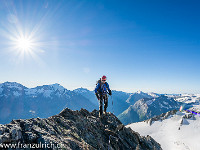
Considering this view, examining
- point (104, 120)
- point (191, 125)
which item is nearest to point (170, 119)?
point (191, 125)

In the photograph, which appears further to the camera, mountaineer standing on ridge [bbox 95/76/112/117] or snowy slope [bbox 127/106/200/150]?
snowy slope [bbox 127/106/200/150]

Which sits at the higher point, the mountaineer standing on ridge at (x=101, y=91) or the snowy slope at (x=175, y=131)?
→ the mountaineer standing on ridge at (x=101, y=91)

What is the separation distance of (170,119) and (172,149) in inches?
2666

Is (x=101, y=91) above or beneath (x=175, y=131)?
above

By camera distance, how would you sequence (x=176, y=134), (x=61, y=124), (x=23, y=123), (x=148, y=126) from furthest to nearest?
(x=148, y=126) → (x=176, y=134) → (x=61, y=124) → (x=23, y=123)

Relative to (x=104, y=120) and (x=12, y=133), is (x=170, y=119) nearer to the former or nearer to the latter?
(x=104, y=120)

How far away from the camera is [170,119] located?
373ft

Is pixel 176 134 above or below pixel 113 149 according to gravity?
below

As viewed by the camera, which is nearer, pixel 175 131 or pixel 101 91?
pixel 101 91

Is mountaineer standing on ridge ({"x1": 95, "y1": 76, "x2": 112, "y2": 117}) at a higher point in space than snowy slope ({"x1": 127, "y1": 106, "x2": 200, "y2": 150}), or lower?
higher

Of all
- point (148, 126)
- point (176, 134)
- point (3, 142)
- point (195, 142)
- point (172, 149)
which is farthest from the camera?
point (148, 126)

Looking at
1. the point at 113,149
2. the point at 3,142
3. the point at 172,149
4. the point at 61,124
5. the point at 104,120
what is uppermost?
the point at 3,142

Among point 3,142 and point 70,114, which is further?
point 70,114

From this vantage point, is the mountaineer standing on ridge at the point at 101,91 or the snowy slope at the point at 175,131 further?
the snowy slope at the point at 175,131
